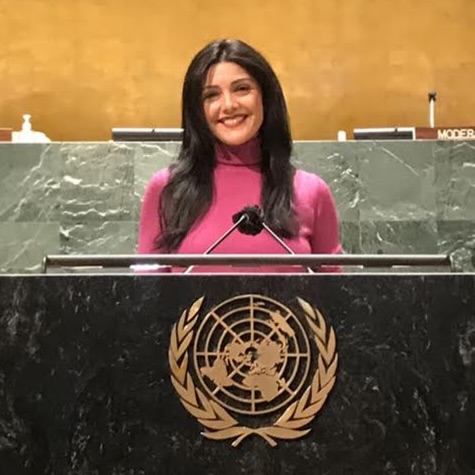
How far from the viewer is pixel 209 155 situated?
87.7 inches

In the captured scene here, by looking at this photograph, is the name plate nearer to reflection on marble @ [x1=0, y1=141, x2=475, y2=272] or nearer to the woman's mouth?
reflection on marble @ [x1=0, y1=141, x2=475, y2=272]

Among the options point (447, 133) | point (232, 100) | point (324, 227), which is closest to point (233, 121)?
point (232, 100)

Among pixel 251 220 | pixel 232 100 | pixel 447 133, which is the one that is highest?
pixel 447 133

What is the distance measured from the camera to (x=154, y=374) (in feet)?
4.95

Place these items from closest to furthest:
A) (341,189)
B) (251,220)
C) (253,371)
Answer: (253,371) → (251,220) → (341,189)

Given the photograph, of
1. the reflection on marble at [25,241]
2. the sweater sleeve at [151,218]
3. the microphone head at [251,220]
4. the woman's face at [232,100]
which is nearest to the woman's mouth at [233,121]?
the woman's face at [232,100]

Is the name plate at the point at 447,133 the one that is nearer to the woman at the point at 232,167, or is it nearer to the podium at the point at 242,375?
the woman at the point at 232,167

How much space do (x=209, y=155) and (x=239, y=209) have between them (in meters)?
0.20

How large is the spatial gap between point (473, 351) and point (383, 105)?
2768mm

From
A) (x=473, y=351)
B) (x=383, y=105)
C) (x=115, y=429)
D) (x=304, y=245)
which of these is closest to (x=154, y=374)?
(x=115, y=429)

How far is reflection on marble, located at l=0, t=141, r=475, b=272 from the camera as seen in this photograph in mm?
3814

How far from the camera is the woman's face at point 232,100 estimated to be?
2.17 m

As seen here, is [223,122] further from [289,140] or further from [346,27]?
[346,27]

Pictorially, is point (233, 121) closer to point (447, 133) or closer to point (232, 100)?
point (232, 100)
